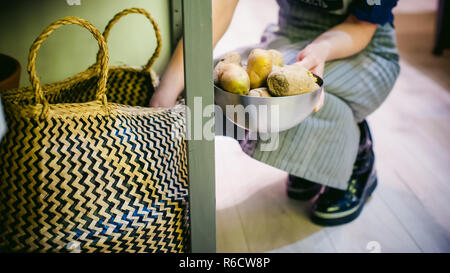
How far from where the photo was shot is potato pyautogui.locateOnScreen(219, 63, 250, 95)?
655 mm

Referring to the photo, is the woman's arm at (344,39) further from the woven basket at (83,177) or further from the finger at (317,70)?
the woven basket at (83,177)

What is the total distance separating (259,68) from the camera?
0.69 m

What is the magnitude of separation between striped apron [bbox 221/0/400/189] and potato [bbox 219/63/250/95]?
195 millimetres

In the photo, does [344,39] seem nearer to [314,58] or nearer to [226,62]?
[314,58]

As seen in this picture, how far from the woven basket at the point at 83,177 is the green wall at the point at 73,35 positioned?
0.77 feet

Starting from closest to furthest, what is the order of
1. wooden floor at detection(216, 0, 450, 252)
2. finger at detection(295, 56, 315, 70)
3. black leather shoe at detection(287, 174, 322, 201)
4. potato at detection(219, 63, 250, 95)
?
potato at detection(219, 63, 250, 95)
finger at detection(295, 56, 315, 70)
wooden floor at detection(216, 0, 450, 252)
black leather shoe at detection(287, 174, 322, 201)

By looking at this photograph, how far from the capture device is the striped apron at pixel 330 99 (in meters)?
0.86

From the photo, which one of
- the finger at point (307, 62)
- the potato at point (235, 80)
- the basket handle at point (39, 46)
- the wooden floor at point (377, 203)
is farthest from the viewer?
the wooden floor at point (377, 203)

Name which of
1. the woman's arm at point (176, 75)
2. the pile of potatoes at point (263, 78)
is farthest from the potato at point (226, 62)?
the woman's arm at point (176, 75)

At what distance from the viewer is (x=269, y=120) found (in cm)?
66

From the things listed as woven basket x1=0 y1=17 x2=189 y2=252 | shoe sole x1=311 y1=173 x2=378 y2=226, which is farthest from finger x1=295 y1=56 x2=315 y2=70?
shoe sole x1=311 y1=173 x2=378 y2=226

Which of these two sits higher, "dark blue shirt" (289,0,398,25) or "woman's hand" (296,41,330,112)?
"dark blue shirt" (289,0,398,25)

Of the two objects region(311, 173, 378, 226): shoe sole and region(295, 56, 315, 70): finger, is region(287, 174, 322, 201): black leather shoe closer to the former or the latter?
region(311, 173, 378, 226): shoe sole
